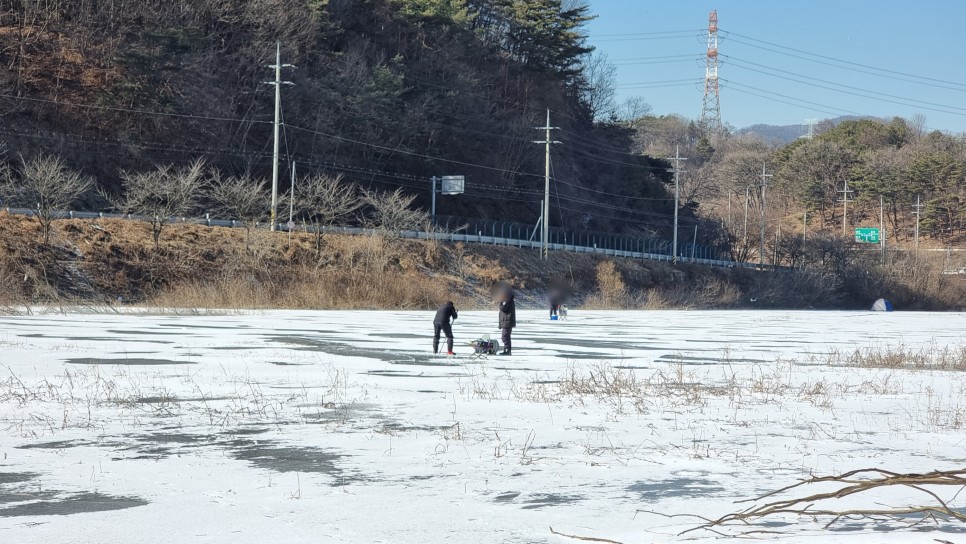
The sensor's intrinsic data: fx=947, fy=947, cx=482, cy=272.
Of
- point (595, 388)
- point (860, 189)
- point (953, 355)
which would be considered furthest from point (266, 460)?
point (860, 189)

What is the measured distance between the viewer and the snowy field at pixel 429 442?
7461 mm

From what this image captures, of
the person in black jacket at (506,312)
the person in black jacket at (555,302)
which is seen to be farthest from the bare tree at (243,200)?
the person in black jacket at (506,312)

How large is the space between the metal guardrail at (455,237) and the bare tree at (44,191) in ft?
2.66

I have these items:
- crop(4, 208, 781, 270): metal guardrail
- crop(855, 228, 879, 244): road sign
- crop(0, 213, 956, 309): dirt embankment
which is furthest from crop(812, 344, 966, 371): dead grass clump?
crop(855, 228, 879, 244): road sign

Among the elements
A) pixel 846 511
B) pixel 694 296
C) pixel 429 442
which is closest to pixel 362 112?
pixel 694 296

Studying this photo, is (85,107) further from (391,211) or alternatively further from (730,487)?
(730,487)

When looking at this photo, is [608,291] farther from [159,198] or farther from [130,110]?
[130,110]

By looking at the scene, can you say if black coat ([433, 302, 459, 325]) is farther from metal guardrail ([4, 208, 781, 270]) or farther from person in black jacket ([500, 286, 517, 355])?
metal guardrail ([4, 208, 781, 270])

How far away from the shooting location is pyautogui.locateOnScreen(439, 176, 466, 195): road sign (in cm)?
7131

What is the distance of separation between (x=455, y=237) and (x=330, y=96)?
48.5 ft

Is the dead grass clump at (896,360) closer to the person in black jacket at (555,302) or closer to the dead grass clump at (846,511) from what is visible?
the dead grass clump at (846,511)

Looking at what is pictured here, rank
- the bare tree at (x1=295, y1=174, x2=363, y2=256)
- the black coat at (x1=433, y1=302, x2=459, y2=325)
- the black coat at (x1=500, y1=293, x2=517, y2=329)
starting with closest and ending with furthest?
the black coat at (x1=433, y1=302, x2=459, y2=325), the black coat at (x1=500, y1=293, x2=517, y2=329), the bare tree at (x1=295, y1=174, x2=363, y2=256)

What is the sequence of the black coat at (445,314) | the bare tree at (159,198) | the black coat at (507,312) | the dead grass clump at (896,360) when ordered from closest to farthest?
the black coat at (445,314), the dead grass clump at (896,360), the black coat at (507,312), the bare tree at (159,198)

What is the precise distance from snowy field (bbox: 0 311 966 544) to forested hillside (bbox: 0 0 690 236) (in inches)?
1647
